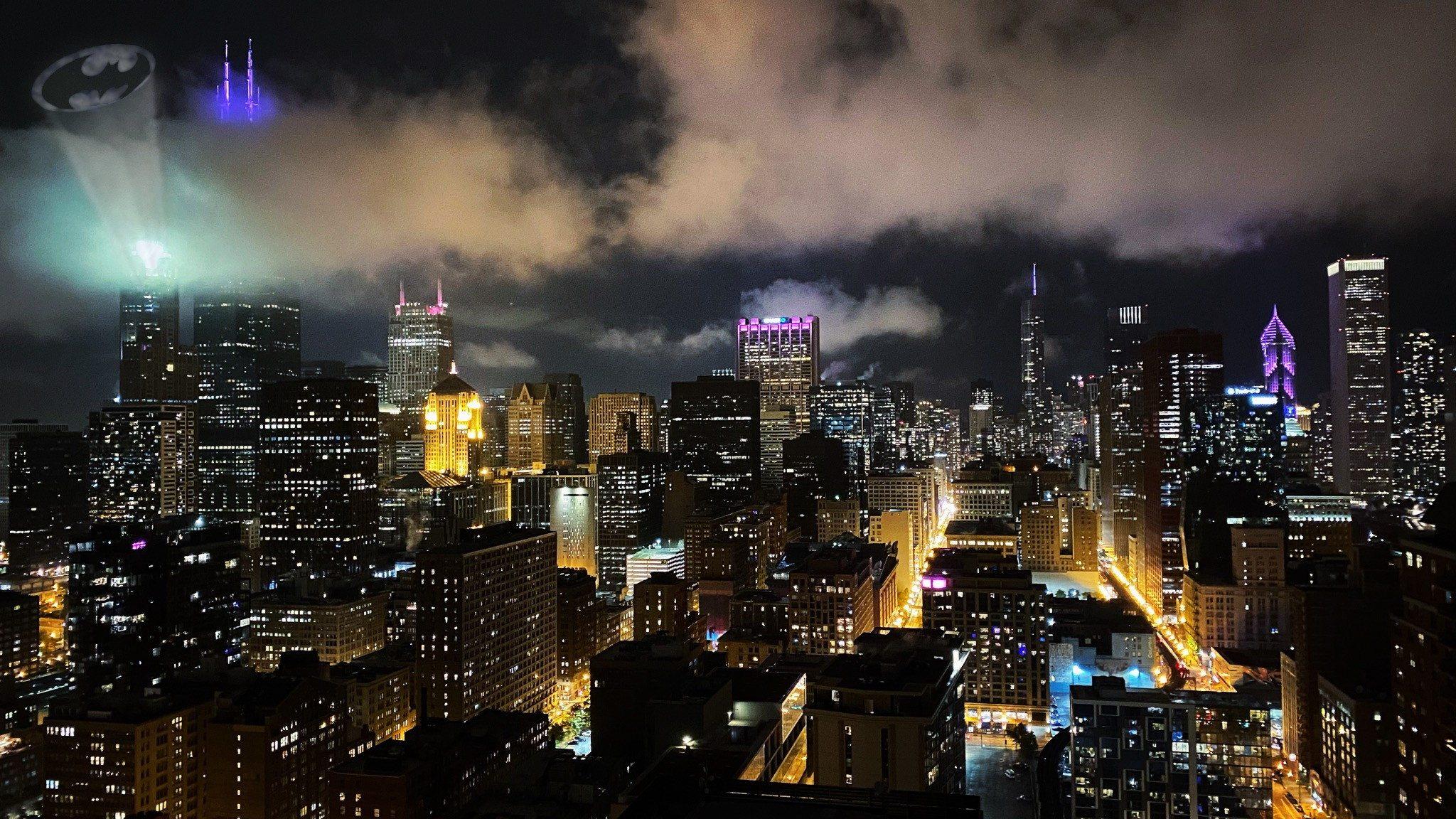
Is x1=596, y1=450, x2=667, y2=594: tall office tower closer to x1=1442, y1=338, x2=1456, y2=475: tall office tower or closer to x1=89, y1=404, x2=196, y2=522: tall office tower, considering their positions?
x1=89, y1=404, x2=196, y2=522: tall office tower

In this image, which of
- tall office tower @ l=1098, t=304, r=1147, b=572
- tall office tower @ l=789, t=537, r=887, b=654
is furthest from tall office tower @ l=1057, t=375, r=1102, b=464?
tall office tower @ l=789, t=537, r=887, b=654

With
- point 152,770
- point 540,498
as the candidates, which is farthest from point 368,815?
point 540,498

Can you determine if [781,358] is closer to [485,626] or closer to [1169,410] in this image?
[1169,410]

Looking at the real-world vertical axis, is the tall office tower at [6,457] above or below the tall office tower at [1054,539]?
above

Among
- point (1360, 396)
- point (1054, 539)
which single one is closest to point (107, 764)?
point (1054, 539)

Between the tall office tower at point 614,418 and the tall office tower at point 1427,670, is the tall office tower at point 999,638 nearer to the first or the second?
the tall office tower at point 1427,670

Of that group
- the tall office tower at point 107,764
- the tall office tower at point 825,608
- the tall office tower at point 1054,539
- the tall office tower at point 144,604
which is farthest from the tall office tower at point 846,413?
the tall office tower at point 107,764

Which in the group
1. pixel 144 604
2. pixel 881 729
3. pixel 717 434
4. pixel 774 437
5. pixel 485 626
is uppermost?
pixel 717 434
